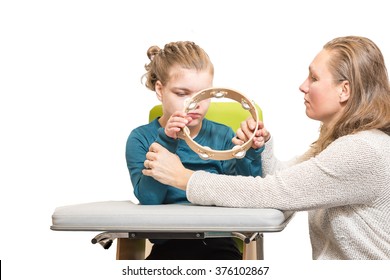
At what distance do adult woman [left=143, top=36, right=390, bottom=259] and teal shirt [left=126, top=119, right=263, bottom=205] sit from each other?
0.10 metres

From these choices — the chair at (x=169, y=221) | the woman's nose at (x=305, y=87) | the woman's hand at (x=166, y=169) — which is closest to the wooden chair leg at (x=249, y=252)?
the chair at (x=169, y=221)

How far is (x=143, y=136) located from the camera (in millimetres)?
2521

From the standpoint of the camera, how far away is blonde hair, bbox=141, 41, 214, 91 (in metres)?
2.47

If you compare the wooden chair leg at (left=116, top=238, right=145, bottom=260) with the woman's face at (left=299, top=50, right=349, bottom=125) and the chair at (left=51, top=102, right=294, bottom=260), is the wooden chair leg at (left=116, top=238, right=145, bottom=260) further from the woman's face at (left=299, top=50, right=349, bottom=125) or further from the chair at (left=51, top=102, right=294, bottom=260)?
the woman's face at (left=299, top=50, right=349, bottom=125)

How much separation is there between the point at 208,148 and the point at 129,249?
50 centimetres

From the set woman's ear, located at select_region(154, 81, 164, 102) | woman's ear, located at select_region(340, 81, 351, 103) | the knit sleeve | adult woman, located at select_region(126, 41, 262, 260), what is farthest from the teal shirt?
woman's ear, located at select_region(340, 81, 351, 103)

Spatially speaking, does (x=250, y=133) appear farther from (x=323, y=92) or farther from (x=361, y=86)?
(x=361, y=86)

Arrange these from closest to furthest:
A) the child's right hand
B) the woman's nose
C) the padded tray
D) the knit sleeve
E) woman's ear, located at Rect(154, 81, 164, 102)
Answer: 1. the padded tray
2. the knit sleeve
3. the child's right hand
4. the woman's nose
5. woman's ear, located at Rect(154, 81, 164, 102)

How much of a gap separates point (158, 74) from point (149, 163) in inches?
17.9

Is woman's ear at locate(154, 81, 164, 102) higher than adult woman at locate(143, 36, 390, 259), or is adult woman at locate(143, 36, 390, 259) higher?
woman's ear at locate(154, 81, 164, 102)

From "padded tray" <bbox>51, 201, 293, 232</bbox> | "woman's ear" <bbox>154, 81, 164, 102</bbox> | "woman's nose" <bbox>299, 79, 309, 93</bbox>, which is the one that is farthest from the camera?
"woman's ear" <bbox>154, 81, 164, 102</bbox>

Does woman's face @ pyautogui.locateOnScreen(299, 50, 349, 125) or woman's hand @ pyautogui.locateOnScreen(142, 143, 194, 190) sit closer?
woman's hand @ pyautogui.locateOnScreen(142, 143, 194, 190)

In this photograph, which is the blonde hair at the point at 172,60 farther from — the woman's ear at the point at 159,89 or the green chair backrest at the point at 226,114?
the green chair backrest at the point at 226,114

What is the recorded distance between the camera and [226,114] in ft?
9.17
